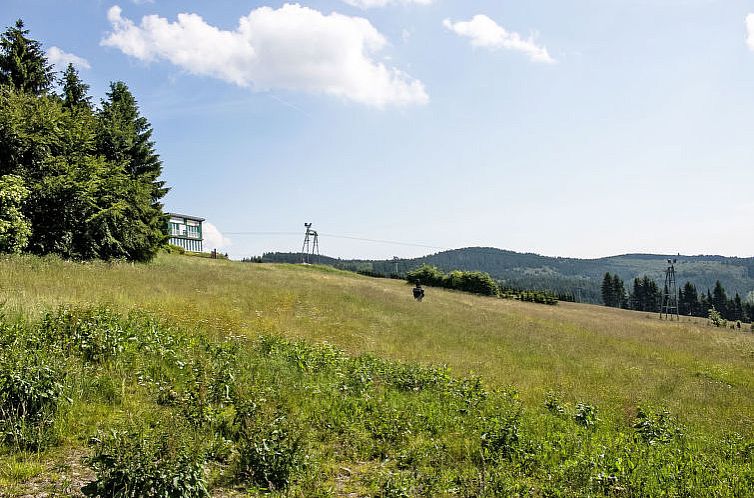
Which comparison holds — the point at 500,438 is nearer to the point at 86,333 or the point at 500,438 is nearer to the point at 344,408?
the point at 344,408

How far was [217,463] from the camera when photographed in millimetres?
5617

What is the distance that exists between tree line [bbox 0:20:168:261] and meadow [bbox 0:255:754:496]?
4952 millimetres

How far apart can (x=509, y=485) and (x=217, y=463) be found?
367cm

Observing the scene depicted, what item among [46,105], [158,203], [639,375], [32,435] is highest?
[46,105]

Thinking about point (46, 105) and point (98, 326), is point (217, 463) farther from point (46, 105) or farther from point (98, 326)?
point (46, 105)

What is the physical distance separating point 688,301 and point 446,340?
12157 cm

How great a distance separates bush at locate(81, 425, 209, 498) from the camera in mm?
4074

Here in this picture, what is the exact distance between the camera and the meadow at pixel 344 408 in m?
5.43

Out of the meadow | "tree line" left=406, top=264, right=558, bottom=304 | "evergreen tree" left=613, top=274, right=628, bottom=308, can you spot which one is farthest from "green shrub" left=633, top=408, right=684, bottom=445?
"evergreen tree" left=613, top=274, right=628, bottom=308

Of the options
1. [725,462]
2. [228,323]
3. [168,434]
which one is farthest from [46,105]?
[725,462]

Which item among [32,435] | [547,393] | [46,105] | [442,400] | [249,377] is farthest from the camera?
[46,105]

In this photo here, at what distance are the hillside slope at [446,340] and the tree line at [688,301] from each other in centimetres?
9747

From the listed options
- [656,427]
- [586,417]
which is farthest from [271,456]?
[656,427]

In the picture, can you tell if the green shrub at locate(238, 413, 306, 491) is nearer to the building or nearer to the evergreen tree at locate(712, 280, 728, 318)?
the building
